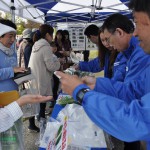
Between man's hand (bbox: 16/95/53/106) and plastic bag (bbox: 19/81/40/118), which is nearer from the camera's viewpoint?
man's hand (bbox: 16/95/53/106)

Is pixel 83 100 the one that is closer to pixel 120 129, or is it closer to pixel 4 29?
pixel 120 129

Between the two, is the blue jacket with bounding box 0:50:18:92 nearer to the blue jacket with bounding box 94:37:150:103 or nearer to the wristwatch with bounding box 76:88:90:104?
the blue jacket with bounding box 94:37:150:103

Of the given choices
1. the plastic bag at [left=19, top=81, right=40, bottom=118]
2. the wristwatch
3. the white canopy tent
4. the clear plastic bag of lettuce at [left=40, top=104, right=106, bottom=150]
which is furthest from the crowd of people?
the white canopy tent

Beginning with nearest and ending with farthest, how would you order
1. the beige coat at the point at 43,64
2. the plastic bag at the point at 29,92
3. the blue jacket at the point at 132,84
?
the blue jacket at the point at 132,84, the plastic bag at the point at 29,92, the beige coat at the point at 43,64

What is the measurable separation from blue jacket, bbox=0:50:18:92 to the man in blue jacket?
1708 mm

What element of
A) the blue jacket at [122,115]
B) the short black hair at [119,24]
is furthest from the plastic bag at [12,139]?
the short black hair at [119,24]

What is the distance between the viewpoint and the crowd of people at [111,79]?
0.82 metres

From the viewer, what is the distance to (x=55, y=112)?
82.1 inches

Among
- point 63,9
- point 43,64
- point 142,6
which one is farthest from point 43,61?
point 63,9

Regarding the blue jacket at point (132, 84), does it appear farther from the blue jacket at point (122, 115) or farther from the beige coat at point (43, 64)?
the beige coat at point (43, 64)

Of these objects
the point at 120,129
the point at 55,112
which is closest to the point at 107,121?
the point at 120,129

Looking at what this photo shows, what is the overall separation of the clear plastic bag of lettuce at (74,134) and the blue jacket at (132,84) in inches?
12.3

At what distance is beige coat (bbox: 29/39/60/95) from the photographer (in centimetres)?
367

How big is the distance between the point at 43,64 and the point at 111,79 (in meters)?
1.90
